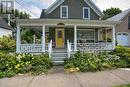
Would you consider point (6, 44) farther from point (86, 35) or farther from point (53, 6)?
point (86, 35)

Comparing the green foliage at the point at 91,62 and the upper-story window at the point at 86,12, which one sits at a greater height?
the upper-story window at the point at 86,12

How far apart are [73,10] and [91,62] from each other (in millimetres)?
11974

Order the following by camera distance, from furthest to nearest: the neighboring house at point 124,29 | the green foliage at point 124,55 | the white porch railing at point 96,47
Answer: the neighboring house at point 124,29
the white porch railing at point 96,47
the green foliage at point 124,55

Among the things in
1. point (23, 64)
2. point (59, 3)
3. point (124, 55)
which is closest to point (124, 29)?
point (59, 3)

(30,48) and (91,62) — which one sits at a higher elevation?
(30,48)

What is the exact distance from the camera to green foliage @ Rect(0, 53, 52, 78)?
50.6 ft

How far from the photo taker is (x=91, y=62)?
16.7 metres

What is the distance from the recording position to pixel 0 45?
29312 millimetres

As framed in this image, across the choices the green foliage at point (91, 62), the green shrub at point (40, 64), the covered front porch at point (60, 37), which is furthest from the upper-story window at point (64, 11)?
the green shrub at point (40, 64)

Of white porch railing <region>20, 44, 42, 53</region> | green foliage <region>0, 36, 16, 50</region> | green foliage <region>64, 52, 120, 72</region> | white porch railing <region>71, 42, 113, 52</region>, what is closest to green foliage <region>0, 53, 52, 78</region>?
green foliage <region>64, 52, 120, 72</region>

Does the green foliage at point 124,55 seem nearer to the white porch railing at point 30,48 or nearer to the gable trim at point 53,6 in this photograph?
the white porch railing at point 30,48

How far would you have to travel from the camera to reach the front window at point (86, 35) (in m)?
26.8

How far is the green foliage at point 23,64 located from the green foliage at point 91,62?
1.69 m

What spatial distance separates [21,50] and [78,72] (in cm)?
713
